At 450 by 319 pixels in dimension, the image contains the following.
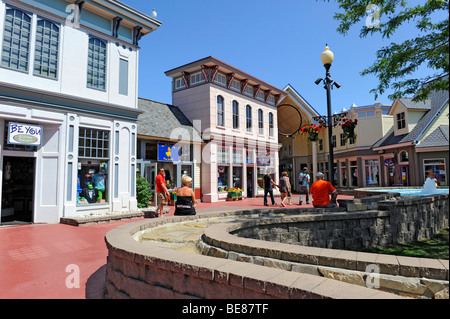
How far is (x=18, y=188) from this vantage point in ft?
38.4

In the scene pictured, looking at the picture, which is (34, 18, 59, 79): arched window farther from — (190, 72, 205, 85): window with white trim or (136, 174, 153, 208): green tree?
(190, 72, 205, 85): window with white trim

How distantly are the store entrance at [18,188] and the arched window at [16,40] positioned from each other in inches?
139

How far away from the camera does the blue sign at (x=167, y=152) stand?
1686cm

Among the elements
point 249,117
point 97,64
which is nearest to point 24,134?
point 97,64

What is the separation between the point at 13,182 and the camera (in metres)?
11.5

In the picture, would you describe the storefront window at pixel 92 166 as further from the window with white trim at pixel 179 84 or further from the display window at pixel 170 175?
the window with white trim at pixel 179 84

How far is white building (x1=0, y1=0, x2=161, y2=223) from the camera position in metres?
10.2

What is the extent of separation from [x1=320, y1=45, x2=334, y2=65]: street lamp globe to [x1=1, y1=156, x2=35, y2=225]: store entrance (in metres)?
11.3

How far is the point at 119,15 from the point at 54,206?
339 inches

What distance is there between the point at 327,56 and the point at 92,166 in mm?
10113

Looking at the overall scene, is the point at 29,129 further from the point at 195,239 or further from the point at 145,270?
the point at 145,270

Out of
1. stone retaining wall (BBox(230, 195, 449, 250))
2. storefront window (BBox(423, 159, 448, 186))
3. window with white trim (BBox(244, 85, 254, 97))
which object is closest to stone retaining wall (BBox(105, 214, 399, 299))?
stone retaining wall (BBox(230, 195, 449, 250))
